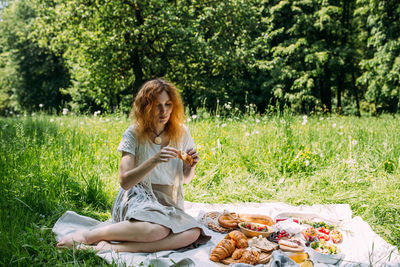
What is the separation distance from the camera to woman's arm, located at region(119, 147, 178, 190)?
7.63 ft

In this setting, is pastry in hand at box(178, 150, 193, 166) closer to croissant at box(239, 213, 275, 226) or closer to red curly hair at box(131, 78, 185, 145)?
red curly hair at box(131, 78, 185, 145)

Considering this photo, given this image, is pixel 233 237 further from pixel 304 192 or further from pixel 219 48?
pixel 219 48

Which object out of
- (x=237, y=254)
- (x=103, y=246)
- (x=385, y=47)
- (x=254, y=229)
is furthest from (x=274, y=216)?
(x=385, y=47)

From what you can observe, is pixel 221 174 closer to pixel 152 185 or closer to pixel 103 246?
pixel 152 185

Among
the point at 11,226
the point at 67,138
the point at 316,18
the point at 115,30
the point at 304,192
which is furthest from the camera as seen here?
the point at 316,18

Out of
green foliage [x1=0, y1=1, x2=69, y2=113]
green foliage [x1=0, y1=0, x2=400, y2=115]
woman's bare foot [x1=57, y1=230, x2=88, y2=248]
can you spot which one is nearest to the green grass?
woman's bare foot [x1=57, y1=230, x2=88, y2=248]

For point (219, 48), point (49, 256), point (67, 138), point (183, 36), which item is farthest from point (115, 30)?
point (49, 256)

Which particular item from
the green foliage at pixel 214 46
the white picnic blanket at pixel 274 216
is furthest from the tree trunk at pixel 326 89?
the white picnic blanket at pixel 274 216

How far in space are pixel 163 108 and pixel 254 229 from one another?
4.76 ft

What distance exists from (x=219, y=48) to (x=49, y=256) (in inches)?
417

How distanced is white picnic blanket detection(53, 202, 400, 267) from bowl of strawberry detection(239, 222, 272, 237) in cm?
23

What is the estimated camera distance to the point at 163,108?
8.93 ft

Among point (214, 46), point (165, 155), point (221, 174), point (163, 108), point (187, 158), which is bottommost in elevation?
point (221, 174)

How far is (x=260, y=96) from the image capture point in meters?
17.0
